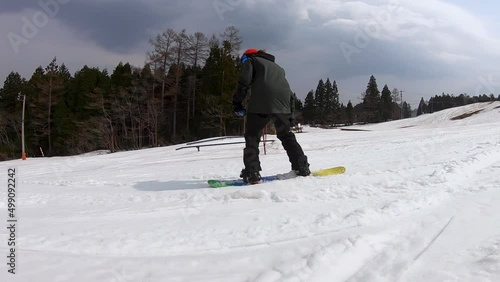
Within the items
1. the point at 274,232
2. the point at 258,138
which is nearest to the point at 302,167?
the point at 258,138

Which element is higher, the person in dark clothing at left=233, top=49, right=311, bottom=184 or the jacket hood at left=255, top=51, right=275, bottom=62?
the jacket hood at left=255, top=51, right=275, bottom=62

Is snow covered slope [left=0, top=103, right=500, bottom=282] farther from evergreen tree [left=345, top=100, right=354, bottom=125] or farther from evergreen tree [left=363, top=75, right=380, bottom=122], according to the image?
evergreen tree [left=345, top=100, right=354, bottom=125]

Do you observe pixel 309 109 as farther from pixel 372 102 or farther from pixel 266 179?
pixel 266 179

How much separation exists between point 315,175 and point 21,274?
3625 mm

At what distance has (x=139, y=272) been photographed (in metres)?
2.01

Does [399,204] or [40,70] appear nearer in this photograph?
[399,204]

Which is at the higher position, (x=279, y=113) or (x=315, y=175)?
(x=279, y=113)

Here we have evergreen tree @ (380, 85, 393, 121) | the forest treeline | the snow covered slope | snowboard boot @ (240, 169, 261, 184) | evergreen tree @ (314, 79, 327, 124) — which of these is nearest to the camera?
the snow covered slope

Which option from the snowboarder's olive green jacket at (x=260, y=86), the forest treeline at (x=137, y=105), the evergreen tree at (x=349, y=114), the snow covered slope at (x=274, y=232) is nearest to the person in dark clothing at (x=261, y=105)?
the snowboarder's olive green jacket at (x=260, y=86)

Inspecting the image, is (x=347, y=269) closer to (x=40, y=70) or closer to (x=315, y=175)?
(x=315, y=175)

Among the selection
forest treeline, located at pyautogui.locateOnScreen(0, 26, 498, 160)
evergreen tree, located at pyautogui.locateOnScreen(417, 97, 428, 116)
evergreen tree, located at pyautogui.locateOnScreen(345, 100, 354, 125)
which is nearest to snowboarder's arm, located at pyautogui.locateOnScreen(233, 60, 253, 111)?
forest treeline, located at pyautogui.locateOnScreen(0, 26, 498, 160)

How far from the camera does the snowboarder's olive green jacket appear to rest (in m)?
4.52

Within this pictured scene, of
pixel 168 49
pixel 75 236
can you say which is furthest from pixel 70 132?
pixel 75 236

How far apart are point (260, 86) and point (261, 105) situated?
0.26 meters
